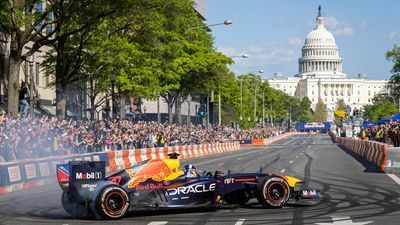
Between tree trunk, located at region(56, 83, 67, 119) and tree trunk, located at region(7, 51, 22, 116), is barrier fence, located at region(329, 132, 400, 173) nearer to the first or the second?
tree trunk, located at region(7, 51, 22, 116)

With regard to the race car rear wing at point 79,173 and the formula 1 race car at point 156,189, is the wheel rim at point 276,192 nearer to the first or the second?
the formula 1 race car at point 156,189

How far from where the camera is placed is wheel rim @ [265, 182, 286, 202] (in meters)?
15.7

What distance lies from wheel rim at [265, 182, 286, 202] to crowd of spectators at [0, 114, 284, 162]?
10.7 meters

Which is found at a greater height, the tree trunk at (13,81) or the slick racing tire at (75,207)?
the tree trunk at (13,81)

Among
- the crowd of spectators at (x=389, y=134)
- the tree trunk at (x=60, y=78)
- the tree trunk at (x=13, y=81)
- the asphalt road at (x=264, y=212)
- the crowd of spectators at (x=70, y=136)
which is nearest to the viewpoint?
the asphalt road at (x=264, y=212)

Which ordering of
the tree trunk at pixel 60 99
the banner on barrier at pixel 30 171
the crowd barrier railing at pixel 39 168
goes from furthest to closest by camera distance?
the tree trunk at pixel 60 99
the banner on barrier at pixel 30 171
the crowd barrier railing at pixel 39 168

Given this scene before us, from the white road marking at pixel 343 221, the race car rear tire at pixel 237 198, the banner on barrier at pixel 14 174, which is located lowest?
the white road marking at pixel 343 221

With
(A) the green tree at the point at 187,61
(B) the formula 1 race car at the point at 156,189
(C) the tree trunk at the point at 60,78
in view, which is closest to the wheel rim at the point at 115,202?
(B) the formula 1 race car at the point at 156,189

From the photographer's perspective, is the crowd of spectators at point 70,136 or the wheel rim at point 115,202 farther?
the crowd of spectators at point 70,136

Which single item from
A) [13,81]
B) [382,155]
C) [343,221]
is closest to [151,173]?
[343,221]

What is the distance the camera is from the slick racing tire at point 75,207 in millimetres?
14328

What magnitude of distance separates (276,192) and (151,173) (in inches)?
98.2

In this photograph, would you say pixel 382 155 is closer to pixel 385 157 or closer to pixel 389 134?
pixel 385 157

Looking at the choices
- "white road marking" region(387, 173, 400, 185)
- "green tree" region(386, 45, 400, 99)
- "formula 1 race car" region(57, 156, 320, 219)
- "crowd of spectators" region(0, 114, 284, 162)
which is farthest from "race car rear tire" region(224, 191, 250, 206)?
"green tree" region(386, 45, 400, 99)
